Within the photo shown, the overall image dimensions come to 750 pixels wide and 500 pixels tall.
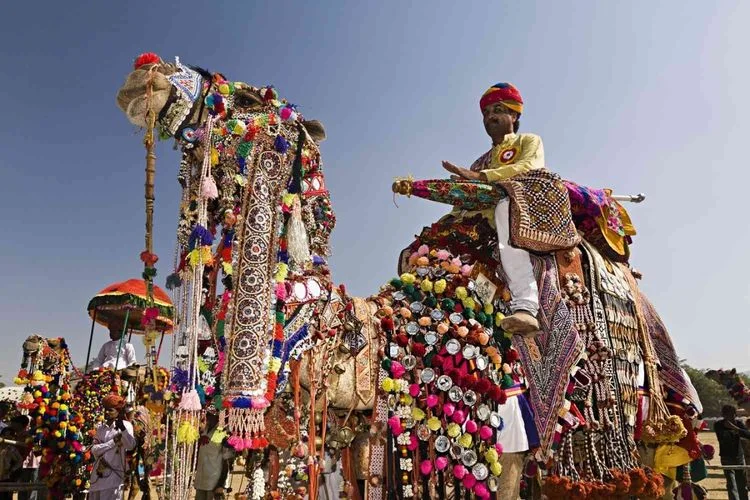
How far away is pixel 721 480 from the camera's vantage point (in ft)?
41.4

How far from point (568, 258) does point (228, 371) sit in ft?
8.98

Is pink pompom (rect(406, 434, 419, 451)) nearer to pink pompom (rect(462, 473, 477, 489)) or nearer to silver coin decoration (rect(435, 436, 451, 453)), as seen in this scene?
silver coin decoration (rect(435, 436, 451, 453))

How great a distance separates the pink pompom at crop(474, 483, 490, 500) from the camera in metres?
3.53

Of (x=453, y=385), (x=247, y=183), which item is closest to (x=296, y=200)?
(x=247, y=183)

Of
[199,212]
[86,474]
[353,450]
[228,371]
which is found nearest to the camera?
[228,371]

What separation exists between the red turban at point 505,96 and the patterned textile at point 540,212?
85 cm

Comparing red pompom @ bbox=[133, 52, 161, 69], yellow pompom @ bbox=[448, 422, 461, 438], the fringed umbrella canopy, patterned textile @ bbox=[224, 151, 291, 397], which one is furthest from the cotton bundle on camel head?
the fringed umbrella canopy

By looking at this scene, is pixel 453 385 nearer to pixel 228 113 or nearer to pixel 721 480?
pixel 228 113

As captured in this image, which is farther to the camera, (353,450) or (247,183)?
(353,450)

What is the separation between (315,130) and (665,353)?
364cm

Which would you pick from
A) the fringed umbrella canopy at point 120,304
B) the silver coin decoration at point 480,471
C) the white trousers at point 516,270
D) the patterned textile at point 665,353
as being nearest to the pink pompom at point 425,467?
the silver coin decoration at point 480,471

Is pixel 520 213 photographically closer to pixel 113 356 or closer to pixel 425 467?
pixel 425 467

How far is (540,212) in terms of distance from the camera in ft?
14.1

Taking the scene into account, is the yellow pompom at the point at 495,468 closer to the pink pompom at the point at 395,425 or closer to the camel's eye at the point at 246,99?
the pink pompom at the point at 395,425
